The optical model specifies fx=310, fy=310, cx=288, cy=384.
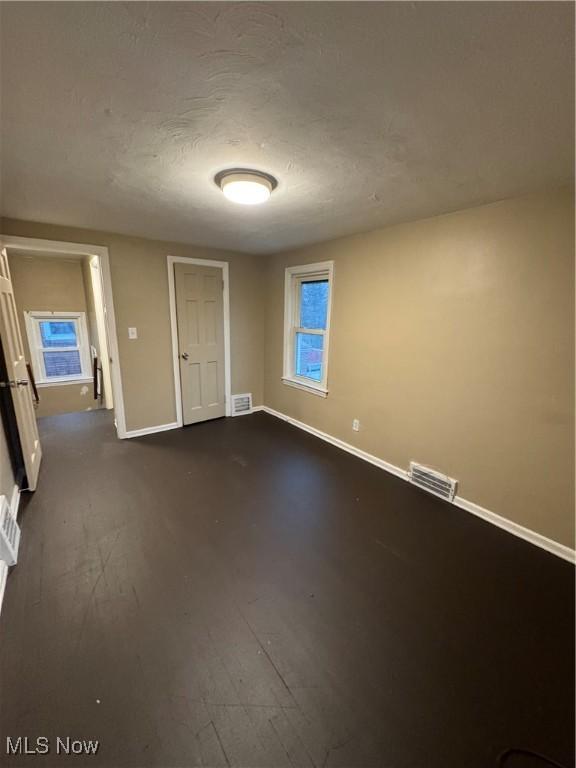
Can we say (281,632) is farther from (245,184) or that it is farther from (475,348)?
(245,184)

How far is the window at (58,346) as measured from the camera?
4953mm

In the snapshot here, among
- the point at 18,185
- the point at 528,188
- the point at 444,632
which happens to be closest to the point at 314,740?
the point at 444,632

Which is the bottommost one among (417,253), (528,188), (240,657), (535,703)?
(535,703)

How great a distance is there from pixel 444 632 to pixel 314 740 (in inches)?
30.4

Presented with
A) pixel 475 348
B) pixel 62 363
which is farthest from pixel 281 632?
pixel 62 363

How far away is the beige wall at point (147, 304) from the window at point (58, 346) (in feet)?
8.49

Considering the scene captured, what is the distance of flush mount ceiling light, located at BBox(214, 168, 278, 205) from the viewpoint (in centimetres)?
170

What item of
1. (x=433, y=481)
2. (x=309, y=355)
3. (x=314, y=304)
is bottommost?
(x=433, y=481)

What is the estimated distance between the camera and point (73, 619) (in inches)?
59.7

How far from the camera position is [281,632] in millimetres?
1483

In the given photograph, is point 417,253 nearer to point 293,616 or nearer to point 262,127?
point 262,127

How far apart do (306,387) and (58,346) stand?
4352 millimetres

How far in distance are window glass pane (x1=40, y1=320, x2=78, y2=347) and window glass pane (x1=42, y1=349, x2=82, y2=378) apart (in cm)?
15

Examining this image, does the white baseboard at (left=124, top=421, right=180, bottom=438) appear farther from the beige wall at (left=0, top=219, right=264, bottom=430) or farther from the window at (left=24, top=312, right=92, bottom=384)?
the window at (left=24, top=312, right=92, bottom=384)
